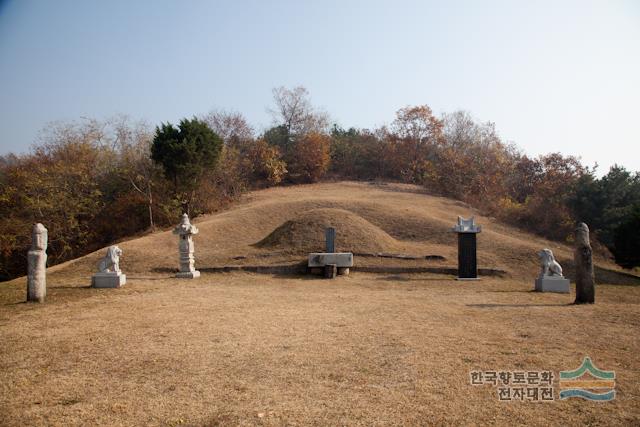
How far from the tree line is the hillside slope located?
220 cm

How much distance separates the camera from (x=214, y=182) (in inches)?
1045

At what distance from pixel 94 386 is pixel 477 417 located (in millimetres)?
3763

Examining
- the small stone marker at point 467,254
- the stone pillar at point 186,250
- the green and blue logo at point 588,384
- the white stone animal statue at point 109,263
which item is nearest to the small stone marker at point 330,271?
the small stone marker at point 467,254

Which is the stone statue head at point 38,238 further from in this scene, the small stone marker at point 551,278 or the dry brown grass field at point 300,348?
the small stone marker at point 551,278

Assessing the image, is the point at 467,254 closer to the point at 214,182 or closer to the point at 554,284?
the point at 554,284

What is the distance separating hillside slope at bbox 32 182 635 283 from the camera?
1520cm

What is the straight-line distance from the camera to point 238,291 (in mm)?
11414

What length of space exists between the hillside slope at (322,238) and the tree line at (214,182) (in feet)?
7.23

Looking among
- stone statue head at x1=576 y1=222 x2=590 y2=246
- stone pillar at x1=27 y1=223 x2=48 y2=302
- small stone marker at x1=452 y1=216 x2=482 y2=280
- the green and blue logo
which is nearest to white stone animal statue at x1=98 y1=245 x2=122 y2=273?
stone pillar at x1=27 y1=223 x2=48 y2=302

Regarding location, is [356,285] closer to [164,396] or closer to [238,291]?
[238,291]

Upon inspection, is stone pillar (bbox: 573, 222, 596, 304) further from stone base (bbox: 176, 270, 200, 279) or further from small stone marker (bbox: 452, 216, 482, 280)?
stone base (bbox: 176, 270, 200, 279)

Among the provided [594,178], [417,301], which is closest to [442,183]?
[594,178]

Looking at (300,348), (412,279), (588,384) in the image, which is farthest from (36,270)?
(588,384)

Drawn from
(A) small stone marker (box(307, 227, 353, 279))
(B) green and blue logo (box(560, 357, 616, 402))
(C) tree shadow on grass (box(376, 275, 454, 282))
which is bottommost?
(B) green and blue logo (box(560, 357, 616, 402))
